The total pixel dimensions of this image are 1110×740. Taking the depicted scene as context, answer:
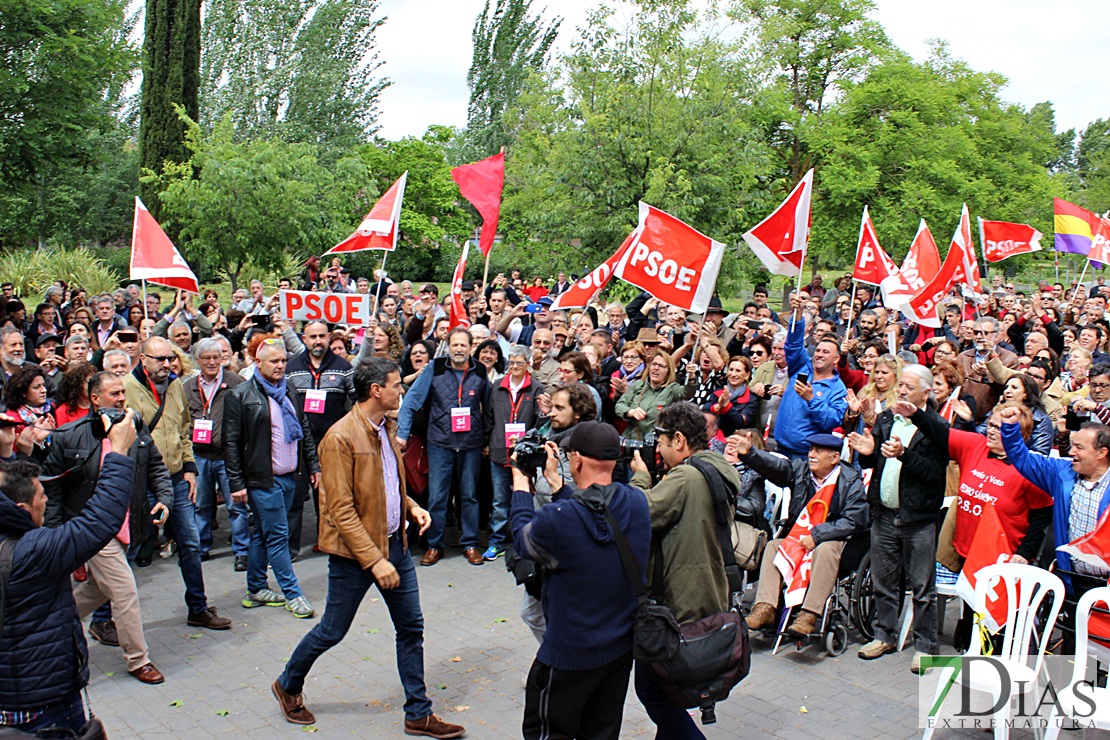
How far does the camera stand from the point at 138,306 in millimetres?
15031

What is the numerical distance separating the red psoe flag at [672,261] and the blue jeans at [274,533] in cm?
390

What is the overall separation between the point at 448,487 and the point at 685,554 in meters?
4.88

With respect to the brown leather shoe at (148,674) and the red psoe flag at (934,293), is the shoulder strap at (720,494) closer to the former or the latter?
the brown leather shoe at (148,674)

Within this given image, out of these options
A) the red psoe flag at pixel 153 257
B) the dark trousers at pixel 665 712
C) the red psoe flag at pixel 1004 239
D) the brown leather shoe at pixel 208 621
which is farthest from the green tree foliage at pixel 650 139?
the dark trousers at pixel 665 712

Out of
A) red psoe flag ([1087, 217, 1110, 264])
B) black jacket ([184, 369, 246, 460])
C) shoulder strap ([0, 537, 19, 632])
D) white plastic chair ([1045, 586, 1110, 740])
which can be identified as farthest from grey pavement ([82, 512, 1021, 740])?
red psoe flag ([1087, 217, 1110, 264])

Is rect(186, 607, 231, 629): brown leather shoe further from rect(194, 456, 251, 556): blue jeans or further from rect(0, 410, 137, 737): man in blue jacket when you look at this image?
rect(0, 410, 137, 737): man in blue jacket

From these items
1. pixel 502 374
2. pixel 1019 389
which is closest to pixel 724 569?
pixel 1019 389

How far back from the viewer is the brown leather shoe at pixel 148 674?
629 cm

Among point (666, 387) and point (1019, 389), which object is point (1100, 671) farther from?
point (666, 387)

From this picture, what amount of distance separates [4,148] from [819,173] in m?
22.9

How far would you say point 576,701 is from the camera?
4328 mm

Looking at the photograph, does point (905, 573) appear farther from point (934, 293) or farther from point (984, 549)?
point (934, 293)

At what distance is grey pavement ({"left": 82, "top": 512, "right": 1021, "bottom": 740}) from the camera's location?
5.79 m

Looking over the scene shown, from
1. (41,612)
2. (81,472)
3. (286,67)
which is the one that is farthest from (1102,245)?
(286,67)
